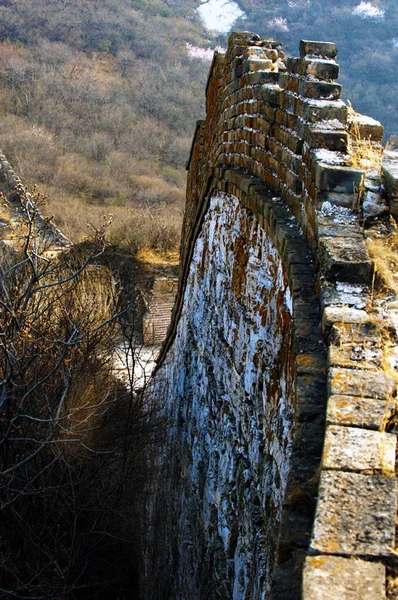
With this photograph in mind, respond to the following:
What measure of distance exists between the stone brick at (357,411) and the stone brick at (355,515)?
0.22 m

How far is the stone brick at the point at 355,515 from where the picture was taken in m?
1.67

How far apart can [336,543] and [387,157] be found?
2361mm

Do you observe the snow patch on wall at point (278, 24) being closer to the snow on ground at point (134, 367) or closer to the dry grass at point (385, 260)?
the snow on ground at point (134, 367)

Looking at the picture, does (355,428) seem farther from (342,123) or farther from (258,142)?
(258,142)

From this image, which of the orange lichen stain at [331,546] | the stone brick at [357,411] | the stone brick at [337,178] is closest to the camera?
the orange lichen stain at [331,546]

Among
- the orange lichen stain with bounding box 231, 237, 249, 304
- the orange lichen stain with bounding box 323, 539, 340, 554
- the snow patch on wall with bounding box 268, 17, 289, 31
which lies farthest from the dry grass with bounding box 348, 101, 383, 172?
the snow patch on wall with bounding box 268, 17, 289, 31

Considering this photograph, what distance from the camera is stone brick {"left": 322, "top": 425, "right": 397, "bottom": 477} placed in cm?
188

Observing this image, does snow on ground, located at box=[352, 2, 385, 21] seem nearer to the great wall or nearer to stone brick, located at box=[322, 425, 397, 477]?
the great wall

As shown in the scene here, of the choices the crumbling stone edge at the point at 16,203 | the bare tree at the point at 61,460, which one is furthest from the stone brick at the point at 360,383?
the crumbling stone edge at the point at 16,203

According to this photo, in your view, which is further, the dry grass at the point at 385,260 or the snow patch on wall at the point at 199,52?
the snow patch on wall at the point at 199,52

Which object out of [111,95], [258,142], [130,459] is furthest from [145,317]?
[111,95]

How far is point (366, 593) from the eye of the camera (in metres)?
1.53

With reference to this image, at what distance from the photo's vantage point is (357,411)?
2.08 m

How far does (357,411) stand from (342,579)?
0.63m
